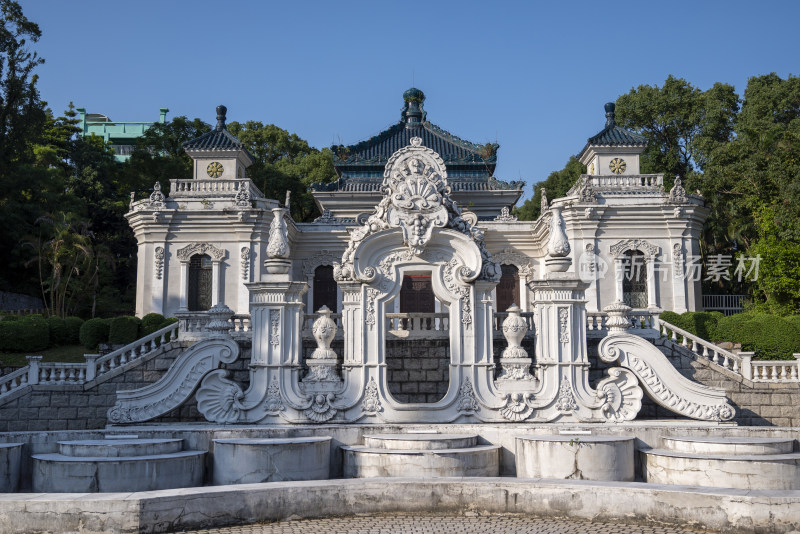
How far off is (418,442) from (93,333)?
16594 millimetres

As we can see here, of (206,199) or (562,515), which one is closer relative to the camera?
(562,515)

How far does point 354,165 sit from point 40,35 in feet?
47.8

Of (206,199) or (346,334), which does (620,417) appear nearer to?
(346,334)

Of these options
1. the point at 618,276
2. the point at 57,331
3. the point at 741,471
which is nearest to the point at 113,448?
the point at 741,471

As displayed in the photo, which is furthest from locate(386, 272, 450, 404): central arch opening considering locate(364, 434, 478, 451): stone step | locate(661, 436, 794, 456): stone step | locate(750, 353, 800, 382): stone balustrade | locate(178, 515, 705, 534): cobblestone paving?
locate(750, 353, 800, 382): stone balustrade

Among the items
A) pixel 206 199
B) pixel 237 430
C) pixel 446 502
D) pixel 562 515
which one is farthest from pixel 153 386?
pixel 206 199

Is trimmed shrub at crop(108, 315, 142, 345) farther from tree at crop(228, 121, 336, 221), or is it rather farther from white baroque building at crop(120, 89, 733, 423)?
tree at crop(228, 121, 336, 221)

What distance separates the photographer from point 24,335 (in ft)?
79.6

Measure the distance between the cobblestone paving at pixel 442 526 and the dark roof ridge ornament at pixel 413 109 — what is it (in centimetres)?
3221

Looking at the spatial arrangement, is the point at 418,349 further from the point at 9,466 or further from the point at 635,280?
the point at 635,280

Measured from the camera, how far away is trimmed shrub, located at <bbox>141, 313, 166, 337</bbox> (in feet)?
80.7

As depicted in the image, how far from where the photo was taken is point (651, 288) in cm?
2905

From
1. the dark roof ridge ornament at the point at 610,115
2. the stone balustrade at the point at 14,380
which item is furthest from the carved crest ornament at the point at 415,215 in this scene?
the dark roof ridge ornament at the point at 610,115

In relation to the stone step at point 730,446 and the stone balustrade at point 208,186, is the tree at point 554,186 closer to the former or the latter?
the stone balustrade at point 208,186
